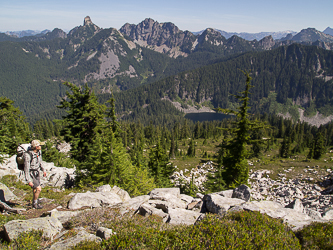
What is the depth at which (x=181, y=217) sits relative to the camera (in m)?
8.99

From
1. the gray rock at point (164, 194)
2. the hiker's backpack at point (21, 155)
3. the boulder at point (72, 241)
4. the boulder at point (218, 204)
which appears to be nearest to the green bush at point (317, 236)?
the boulder at point (218, 204)

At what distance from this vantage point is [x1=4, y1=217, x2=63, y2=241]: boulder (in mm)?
6416

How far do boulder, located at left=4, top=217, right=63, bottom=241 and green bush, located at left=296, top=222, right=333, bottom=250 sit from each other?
896 cm

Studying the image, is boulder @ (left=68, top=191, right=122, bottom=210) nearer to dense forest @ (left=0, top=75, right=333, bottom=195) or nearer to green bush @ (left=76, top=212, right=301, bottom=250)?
dense forest @ (left=0, top=75, right=333, bottom=195)

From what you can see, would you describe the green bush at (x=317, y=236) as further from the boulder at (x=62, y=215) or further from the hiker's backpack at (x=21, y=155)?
the hiker's backpack at (x=21, y=155)

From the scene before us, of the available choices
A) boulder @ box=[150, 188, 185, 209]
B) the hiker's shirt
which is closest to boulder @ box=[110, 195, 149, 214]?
boulder @ box=[150, 188, 185, 209]

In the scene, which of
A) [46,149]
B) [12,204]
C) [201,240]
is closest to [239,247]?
[201,240]

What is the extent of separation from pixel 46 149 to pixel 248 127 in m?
28.9

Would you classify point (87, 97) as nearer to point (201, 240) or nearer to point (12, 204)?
point (12, 204)

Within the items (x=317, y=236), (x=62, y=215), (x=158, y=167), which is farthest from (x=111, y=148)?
(x=317, y=236)

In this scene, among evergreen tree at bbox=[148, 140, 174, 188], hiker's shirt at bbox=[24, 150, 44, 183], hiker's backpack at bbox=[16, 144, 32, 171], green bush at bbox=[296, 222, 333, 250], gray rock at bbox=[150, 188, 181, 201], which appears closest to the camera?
green bush at bbox=[296, 222, 333, 250]

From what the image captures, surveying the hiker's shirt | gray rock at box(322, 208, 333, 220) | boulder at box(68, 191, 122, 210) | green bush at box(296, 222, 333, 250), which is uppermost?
the hiker's shirt

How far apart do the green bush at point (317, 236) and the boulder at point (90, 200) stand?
947 cm

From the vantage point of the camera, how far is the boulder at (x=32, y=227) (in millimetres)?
6416
